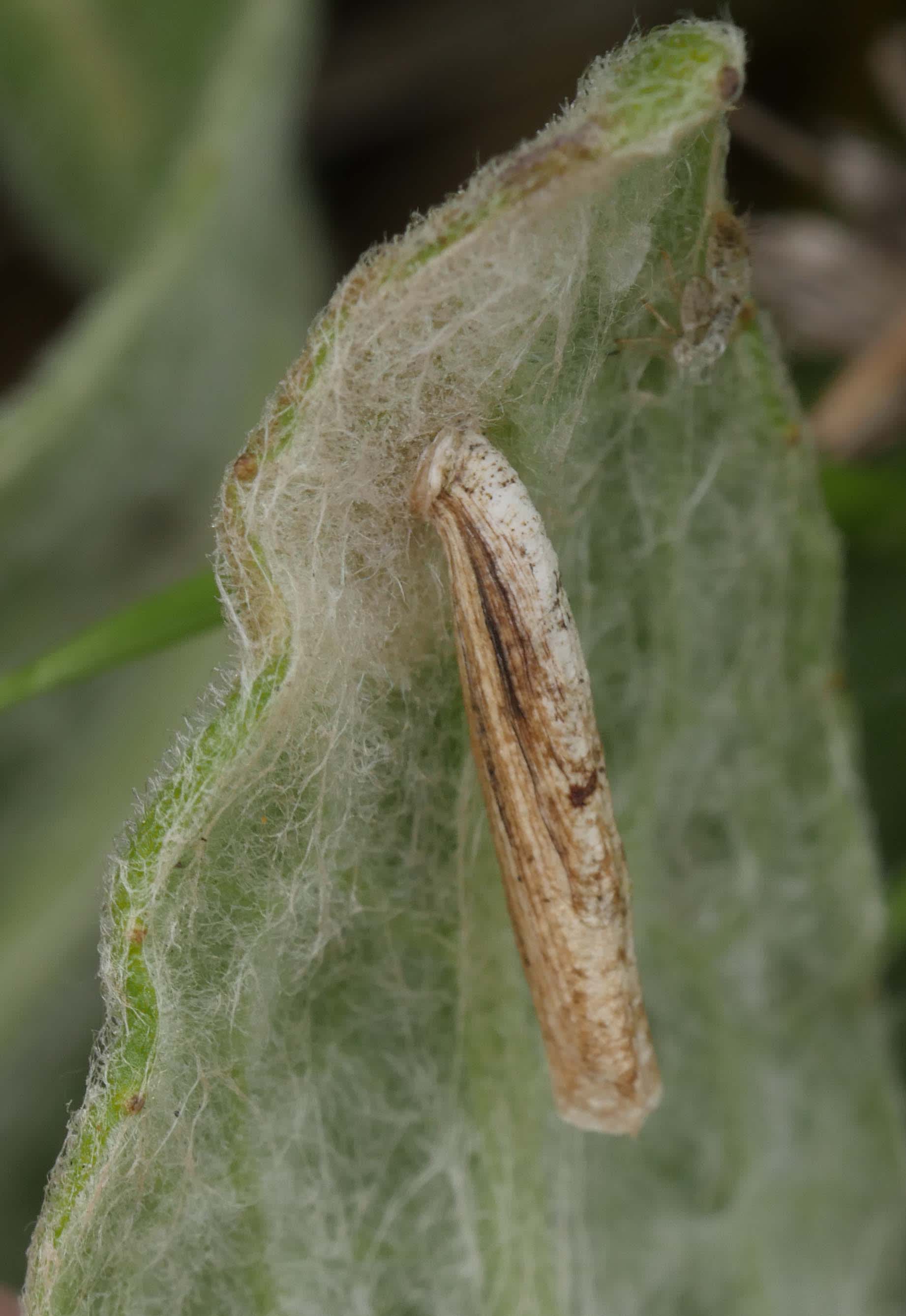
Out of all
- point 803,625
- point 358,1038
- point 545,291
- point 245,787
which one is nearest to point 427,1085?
point 358,1038

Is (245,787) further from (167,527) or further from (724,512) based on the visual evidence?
(167,527)

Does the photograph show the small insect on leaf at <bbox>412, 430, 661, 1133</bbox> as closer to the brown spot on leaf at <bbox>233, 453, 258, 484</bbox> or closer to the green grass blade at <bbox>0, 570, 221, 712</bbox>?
the brown spot on leaf at <bbox>233, 453, 258, 484</bbox>

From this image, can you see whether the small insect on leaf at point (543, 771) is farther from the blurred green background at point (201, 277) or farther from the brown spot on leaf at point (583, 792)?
the blurred green background at point (201, 277)

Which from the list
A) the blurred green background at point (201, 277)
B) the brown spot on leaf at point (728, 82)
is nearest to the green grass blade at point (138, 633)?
the blurred green background at point (201, 277)

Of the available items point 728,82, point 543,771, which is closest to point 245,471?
point 543,771

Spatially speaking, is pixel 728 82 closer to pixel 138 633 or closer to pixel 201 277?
pixel 138 633

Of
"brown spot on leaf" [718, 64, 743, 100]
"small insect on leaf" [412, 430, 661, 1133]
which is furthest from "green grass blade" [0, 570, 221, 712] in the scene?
"brown spot on leaf" [718, 64, 743, 100]

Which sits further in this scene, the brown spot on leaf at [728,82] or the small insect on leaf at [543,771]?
the small insect on leaf at [543,771]
